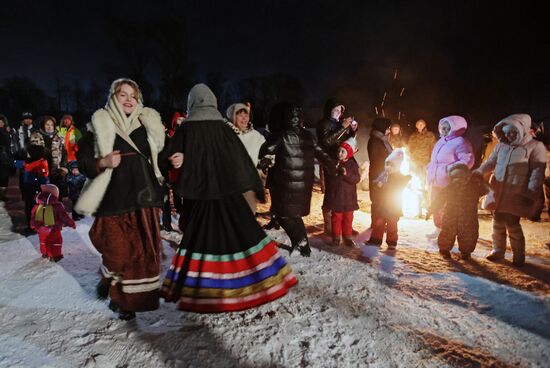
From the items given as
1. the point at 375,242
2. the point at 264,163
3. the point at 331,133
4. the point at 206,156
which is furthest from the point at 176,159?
the point at 375,242

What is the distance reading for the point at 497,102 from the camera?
1842 centimetres

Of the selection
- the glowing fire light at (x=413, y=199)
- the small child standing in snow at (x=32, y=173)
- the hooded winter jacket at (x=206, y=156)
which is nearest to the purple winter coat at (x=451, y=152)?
the glowing fire light at (x=413, y=199)

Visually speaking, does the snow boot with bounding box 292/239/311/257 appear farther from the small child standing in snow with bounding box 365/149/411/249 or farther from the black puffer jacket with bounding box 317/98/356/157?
the black puffer jacket with bounding box 317/98/356/157

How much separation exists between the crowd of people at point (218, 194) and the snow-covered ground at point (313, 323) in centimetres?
24

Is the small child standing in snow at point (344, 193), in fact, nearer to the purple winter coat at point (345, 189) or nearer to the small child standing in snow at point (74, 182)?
the purple winter coat at point (345, 189)

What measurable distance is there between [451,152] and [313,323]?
11.9 ft

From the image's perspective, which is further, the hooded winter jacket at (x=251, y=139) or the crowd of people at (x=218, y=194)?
the hooded winter jacket at (x=251, y=139)

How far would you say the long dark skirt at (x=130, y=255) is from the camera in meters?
3.07

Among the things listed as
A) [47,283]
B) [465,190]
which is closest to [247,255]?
[47,283]

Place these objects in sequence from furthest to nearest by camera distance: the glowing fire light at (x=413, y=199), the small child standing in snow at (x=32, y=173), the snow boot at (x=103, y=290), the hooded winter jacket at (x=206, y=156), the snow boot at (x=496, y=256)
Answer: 1. the glowing fire light at (x=413, y=199)
2. the small child standing in snow at (x=32, y=173)
3. the snow boot at (x=496, y=256)
4. the snow boot at (x=103, y=290)
5. the hooded winter jacket at (x=206, y=156)

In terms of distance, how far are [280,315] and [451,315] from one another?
1641 millimetres

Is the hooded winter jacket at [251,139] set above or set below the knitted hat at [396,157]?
above

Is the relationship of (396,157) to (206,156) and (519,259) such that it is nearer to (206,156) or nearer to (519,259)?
(519,259)

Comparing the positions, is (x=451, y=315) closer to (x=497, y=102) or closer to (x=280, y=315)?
(x=280, y=315)
